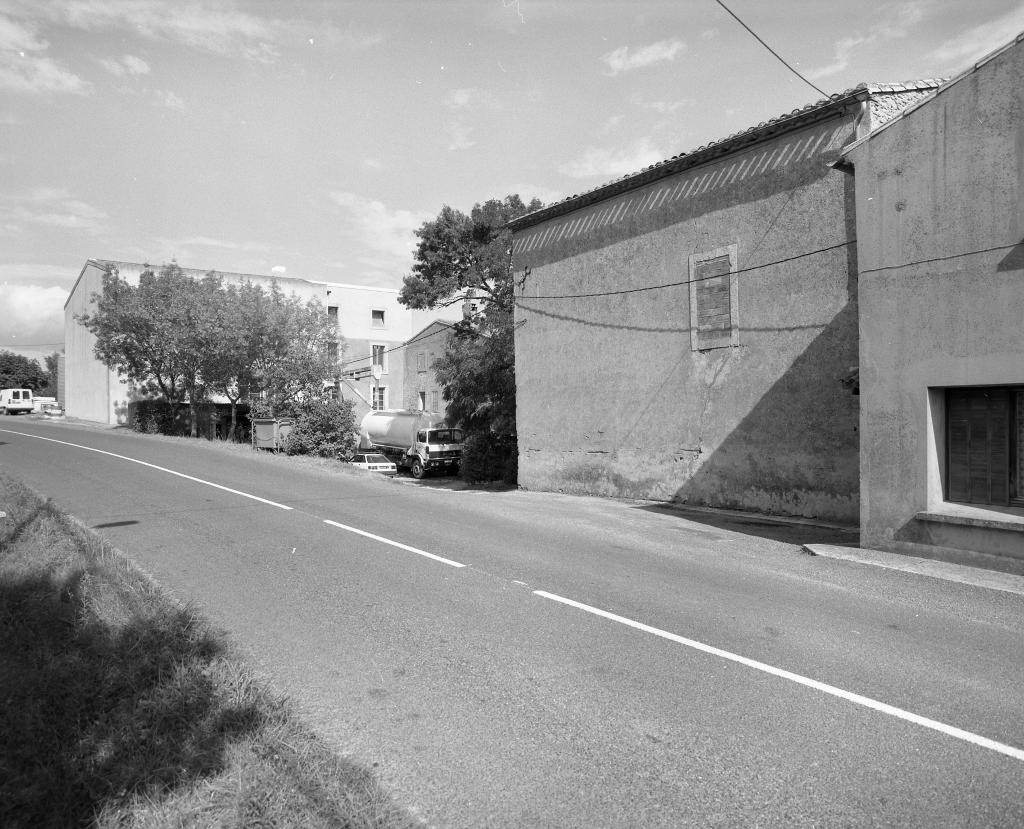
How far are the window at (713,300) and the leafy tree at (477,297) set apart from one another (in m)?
7.79

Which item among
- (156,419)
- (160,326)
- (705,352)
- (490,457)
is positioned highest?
(160,326)

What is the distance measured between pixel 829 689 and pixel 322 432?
Result: 25.4 metres

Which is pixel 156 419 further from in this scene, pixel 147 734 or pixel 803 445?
pixel 147 734

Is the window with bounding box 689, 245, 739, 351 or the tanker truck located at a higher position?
the window with bounding box 689, 245, 739, 351

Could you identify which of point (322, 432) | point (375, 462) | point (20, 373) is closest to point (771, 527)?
point (322, 432)

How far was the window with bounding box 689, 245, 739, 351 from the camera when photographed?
14.4 metres

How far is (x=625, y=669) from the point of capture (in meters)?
5.08

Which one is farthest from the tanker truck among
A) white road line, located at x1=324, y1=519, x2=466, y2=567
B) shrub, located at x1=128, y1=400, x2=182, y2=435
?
white road line, located at x1=324, y1=519, x2=466, y2=567

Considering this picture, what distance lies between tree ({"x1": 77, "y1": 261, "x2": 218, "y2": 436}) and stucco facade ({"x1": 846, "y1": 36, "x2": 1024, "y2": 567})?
26760 millimetres

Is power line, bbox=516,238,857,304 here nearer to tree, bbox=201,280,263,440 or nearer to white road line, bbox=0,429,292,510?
white road line, bbox=0,429,292,510

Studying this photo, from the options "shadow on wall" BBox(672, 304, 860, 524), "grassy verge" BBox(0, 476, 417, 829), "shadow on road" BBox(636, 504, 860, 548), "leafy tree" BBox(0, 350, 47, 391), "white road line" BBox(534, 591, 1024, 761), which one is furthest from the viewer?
"leafy tree" BBox(0, 350, 47, 391)

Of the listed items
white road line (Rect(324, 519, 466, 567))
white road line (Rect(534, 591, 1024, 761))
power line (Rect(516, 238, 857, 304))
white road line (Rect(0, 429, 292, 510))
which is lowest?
white road line (Rect(534, 591, 1024, 761))

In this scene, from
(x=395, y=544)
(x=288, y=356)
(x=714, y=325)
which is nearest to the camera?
(x=395, y=544)

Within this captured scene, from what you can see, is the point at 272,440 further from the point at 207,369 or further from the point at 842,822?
the point at 842,822
